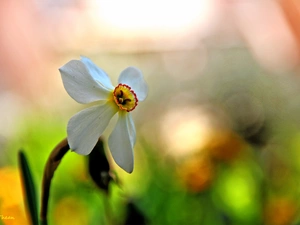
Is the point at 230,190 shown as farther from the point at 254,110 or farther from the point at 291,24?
the point at 291,24

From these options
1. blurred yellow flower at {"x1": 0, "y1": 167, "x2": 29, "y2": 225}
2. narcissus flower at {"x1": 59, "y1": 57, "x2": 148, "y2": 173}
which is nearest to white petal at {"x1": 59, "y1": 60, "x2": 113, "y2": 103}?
narcissus flower at {"x1": 59, "y1": 57, "x2": 148, "y2": 173}

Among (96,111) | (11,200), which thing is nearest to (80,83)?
(96,111)

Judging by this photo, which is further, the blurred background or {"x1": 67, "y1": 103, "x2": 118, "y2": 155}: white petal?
the blurred background

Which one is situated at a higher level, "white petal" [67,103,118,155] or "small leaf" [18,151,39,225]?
"white petal" [67,103,118,155]

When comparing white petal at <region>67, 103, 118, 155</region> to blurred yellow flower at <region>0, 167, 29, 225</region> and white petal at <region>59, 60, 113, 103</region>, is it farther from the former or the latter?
blurred yellow flower at <region>0, 167, 29, 225</region>

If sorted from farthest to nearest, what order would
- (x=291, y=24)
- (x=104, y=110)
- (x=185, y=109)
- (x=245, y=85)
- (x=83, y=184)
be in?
(x=291, y=24), (x=245, y=85), (x=185, y=109), (x=83, y=184), (x=104, y=110)

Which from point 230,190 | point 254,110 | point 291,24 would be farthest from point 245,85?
point 230,190

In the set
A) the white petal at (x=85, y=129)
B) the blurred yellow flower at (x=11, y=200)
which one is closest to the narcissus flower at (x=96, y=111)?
the white petal at (x=85, y=129)
